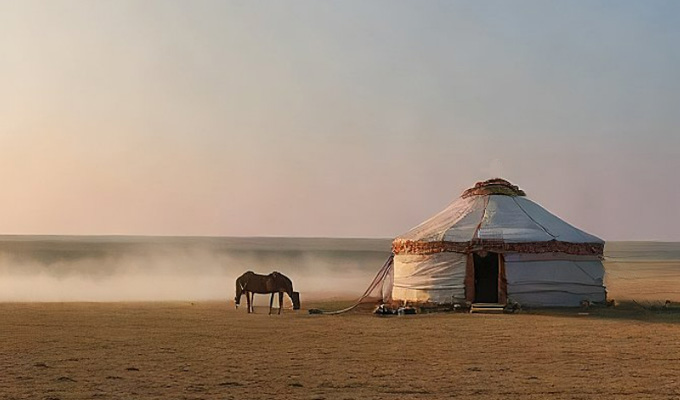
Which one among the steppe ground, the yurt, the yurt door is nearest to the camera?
the steppe ground

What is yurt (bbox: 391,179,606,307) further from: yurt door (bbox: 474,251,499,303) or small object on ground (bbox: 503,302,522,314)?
small object on ground (bbox: 503,302,522,314)

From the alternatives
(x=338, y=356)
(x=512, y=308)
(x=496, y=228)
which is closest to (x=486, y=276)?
(x=496, y=228)

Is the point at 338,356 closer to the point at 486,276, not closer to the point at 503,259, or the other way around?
the point at 503,259

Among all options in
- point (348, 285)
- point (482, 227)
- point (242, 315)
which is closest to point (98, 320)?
point (242, 315)

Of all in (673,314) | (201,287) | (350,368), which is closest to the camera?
(350,368)

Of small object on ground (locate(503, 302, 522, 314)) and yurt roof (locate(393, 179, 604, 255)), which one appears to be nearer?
small object on ground (locate(503, 302, 522, 314))

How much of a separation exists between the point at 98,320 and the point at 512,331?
6451 mm

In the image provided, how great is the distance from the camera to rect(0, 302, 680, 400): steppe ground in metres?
7.84

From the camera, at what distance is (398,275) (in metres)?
17.9

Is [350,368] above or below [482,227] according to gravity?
below

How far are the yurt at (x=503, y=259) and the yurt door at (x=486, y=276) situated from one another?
Result: 71 mm

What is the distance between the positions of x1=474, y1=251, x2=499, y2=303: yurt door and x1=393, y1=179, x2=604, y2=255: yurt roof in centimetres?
98

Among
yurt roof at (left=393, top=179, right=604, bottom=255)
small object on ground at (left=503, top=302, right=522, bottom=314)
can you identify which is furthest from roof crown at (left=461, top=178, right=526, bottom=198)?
small object on ground at (left=503, top=302, right=522, bottom=314)

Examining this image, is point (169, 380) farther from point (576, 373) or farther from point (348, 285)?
point (348, 285)
